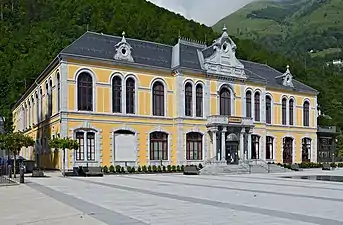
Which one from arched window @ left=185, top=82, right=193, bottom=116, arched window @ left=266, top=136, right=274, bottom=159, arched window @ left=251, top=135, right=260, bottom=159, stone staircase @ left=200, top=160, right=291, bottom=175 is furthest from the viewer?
arched window @ left=266, top=136, right=274, bottom=159

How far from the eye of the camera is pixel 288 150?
5809 cm

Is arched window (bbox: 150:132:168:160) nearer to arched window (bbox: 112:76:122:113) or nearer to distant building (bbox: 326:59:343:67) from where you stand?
arched window (bbox: 112:76:122:113)

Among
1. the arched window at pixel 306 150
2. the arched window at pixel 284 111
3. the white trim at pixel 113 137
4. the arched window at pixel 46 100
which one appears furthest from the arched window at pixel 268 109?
the arched window at pixel 46 100

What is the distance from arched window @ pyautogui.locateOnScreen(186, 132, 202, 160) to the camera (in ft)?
155

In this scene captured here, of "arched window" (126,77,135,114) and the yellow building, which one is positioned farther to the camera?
"arched window" (126,77,135,114)

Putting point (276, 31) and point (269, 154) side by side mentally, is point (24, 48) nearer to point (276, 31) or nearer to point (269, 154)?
point (269, 154)

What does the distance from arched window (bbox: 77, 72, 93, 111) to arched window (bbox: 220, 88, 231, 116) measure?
15.2m

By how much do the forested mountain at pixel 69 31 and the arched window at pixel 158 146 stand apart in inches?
1134

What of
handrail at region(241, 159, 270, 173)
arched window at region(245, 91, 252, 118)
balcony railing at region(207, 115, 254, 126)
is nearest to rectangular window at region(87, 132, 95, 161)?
balcony railing at region(207, 115, 254, 126)

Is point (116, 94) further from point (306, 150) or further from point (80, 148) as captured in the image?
point (306, 150)

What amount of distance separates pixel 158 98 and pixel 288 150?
68.0 feet

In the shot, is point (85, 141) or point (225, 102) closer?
point (85, 141)

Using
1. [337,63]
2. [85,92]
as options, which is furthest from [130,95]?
[337,63]

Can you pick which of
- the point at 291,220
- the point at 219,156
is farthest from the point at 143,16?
the point at 291,220
